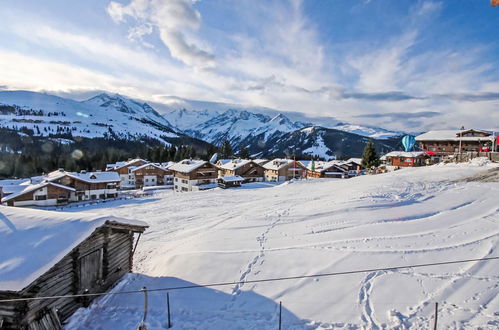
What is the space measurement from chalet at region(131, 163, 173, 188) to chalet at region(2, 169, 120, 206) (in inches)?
623

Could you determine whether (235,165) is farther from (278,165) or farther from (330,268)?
(330,268)

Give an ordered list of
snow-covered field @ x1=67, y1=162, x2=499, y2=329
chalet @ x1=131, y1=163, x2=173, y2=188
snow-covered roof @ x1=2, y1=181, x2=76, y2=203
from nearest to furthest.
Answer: snow-covered field @ x1=67, y1=162, x2=499, y2=329, snow-covered roof @ x1=2, y1=181, x2=76, y2=203, chalet @ x1=131, y1=163, x2=173, y2=188

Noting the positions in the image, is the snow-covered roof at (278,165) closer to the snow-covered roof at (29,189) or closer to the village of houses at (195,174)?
the village of houses at (195,174)

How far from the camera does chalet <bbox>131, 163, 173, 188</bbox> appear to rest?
223 feet

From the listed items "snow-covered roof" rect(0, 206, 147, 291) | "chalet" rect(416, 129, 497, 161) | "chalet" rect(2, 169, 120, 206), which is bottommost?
"chalet" rect(2, 169, 120, 206)

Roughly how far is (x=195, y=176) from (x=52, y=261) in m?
48.7

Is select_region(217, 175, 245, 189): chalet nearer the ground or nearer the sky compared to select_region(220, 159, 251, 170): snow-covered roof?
nearer the ground

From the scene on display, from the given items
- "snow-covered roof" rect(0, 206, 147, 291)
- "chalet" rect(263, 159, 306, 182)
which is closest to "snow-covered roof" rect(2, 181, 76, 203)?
"snow-covered roof" rect(0, 206, 147, 291)

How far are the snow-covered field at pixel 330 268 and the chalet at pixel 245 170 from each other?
40928 millimetres

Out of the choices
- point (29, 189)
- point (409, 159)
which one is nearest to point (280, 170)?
point (409, 159)

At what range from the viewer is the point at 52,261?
770 centimetres

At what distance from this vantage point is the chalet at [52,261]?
723 cm

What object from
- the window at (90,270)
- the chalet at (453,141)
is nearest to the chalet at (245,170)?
the chalet at (453,141)

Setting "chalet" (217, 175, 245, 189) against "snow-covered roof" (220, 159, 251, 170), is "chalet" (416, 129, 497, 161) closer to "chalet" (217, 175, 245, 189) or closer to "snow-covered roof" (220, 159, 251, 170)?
"snow-covered roof" (220, 159, 251, 170)
